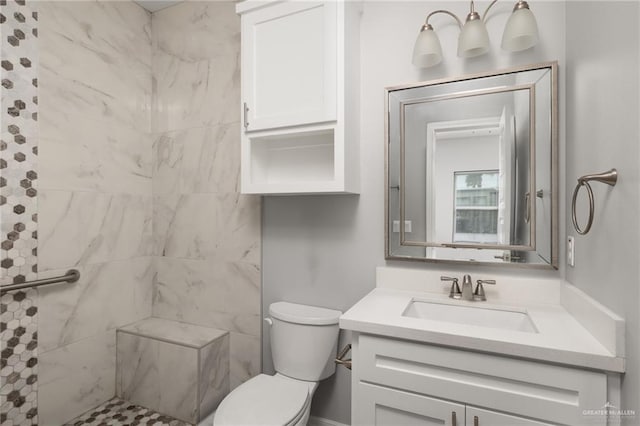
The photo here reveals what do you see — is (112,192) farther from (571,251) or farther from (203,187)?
(571,251)

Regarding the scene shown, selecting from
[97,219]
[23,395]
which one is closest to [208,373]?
[23,395]

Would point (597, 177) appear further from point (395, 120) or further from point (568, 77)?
point (395, 120)

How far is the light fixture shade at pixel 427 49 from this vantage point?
1406 millimetres

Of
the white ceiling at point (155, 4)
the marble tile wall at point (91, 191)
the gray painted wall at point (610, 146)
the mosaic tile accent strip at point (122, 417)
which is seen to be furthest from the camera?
the white ceiling at point (155, 4)

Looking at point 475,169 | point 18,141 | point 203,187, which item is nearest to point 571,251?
point 475,169

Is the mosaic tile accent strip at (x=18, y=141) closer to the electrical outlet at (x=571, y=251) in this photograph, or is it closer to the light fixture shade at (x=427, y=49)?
the light fixture shade at (x=427, y=49)

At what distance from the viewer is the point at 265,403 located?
1.36m

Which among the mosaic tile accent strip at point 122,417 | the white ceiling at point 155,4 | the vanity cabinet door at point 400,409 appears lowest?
the mosaic tile accent strip at point 122,417

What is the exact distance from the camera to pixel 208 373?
1.82m

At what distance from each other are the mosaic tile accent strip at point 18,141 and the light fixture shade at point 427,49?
1820mm

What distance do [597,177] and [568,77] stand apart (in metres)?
0.58

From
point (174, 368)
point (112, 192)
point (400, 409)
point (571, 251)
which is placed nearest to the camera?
point (400, 409)

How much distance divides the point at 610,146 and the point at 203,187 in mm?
1903

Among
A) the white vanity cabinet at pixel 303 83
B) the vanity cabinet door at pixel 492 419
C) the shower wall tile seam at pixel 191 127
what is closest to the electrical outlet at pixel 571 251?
the vanity cabinet door at pixel 492 419
